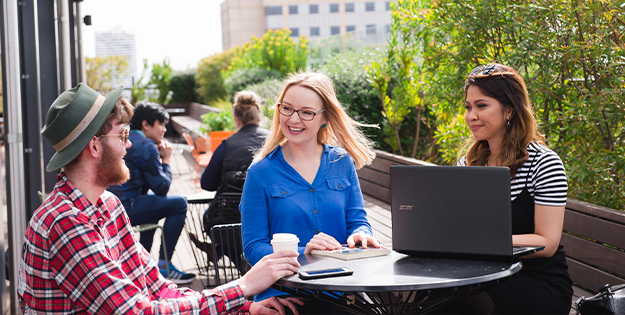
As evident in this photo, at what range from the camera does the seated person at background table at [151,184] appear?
4.86m

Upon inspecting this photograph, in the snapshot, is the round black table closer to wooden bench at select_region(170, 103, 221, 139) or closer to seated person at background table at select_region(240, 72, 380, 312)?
seated person at background table at select_region(240, 72, 380, 312)

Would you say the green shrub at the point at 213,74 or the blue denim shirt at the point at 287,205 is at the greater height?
the green shrub at the point at 213,74

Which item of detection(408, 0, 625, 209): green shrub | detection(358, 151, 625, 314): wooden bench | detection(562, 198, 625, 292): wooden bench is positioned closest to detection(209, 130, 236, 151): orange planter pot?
detection(408, 0, 625, 209): green shrub

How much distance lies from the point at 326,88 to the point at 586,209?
160 cm

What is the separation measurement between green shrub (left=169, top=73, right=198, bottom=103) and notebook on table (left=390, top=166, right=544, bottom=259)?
887 inches

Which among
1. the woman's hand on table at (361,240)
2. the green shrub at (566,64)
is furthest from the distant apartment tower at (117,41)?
the woman's hand on table at (361,240)

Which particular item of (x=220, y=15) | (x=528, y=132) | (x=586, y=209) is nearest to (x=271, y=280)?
(x=528, y=132)

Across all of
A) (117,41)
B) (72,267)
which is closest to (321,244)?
(72,267)

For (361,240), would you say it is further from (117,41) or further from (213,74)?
(117,41)

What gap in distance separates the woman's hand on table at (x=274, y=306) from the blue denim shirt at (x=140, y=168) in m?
2.74

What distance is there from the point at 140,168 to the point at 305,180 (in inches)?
101

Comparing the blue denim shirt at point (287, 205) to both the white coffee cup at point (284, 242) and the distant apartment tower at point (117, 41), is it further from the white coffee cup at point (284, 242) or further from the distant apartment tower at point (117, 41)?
the distant apartment tower at point (117, 41)

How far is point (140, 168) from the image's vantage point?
4.90 m

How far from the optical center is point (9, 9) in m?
4.04
